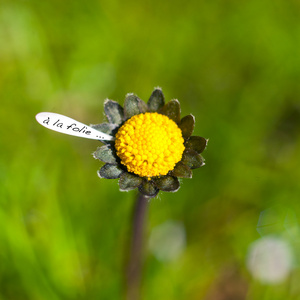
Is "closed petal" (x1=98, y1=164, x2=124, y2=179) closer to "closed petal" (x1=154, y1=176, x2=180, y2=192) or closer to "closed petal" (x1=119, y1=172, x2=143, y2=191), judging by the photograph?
"closed petal" (x1=119, y1=172, x2=143, y2=191)

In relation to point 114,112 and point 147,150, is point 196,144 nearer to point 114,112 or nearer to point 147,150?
point 147,150

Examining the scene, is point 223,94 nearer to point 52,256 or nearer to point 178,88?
point 178,88

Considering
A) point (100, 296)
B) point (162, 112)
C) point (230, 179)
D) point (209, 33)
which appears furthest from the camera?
point (209, 33)

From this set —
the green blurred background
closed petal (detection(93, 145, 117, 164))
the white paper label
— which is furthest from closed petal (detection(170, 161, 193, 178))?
the green blurred background

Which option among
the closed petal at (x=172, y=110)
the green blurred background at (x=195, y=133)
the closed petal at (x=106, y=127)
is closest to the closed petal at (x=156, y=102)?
the closed petal at (x=172, y=110)

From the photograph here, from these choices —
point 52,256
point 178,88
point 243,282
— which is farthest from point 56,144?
point 243,282
